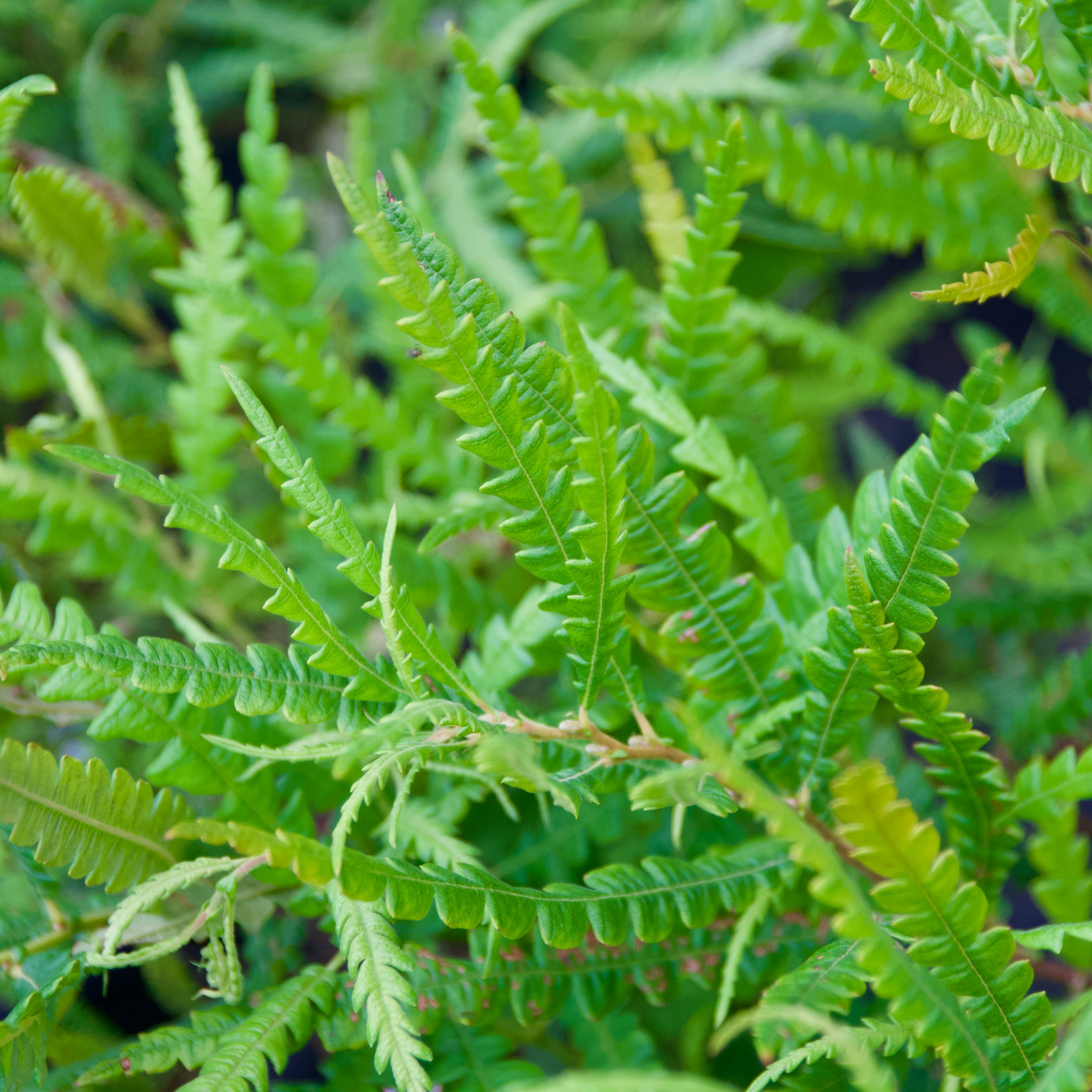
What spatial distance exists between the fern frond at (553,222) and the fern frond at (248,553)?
1.01 ft

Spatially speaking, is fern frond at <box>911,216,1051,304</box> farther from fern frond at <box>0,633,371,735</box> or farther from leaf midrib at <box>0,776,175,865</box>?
leaf midrib at <box>0,776,175,865</box>

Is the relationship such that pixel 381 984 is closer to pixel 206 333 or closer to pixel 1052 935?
pixel 1052 935

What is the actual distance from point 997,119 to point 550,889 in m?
0.43

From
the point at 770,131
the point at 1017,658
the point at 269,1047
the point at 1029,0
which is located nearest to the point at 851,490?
the point at 1017,658

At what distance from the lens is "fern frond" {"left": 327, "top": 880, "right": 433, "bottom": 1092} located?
398mm

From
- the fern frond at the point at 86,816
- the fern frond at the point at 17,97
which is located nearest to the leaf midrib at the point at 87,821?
the fern frond at the point at 86,816

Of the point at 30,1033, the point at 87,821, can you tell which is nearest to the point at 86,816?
the point at 87,821

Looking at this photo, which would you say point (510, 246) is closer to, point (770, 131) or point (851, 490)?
point (770, 131)

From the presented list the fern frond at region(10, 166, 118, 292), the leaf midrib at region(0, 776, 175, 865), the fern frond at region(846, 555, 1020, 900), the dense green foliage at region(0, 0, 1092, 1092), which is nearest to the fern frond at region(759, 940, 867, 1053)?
the dense green foliage at region(0, 0, 1092, 1092)

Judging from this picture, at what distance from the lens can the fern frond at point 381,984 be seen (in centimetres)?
40

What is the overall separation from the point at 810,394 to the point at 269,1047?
0.87m

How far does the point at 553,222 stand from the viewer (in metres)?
0.62

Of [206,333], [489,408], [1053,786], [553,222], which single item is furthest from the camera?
[206,333]

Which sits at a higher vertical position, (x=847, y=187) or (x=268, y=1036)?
(x=847, y=187)
